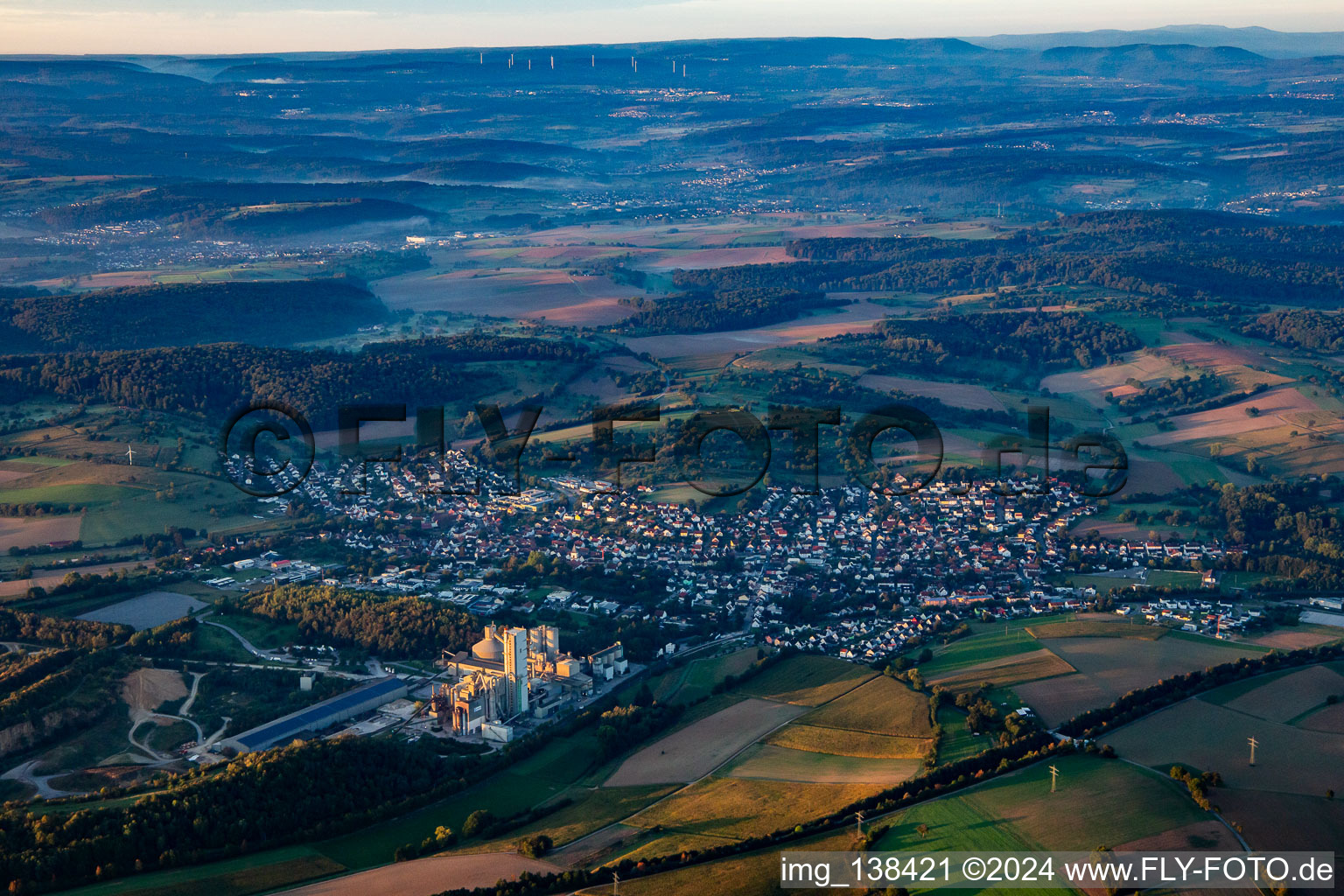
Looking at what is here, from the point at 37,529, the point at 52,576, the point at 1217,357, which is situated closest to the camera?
the point at 52,576

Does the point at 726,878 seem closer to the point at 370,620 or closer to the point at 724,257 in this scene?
the point at 370,620

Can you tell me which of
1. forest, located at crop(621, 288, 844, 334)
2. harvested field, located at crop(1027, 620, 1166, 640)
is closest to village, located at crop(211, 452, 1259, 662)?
harvested field, located at crop(1027, 620, 1166, 640)

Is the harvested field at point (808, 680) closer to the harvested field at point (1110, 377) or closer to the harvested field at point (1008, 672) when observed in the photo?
the harvested field at point (1008, 672)

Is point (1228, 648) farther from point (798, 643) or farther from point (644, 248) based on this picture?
point (644, 248)

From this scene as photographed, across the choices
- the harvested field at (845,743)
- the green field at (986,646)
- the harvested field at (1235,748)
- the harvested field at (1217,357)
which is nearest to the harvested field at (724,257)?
the harvested field at (1217,357)

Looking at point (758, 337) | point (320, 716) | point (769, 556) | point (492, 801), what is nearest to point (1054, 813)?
point (492, 801)
